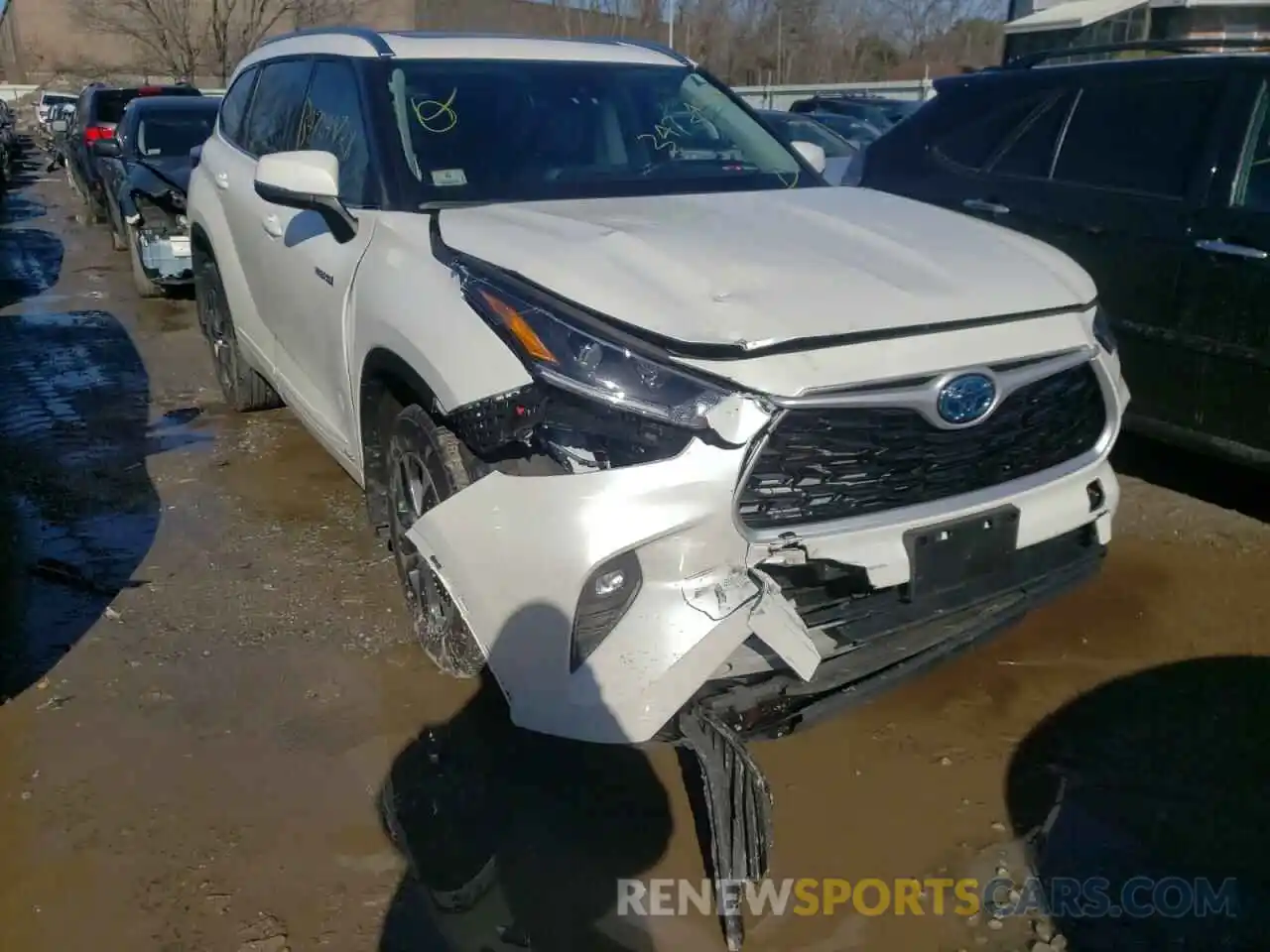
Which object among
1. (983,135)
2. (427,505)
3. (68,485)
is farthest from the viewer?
(983,135)

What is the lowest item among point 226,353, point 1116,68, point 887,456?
point 226,353

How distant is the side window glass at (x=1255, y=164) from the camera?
4230mm

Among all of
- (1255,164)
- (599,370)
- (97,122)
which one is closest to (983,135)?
(1255,164)

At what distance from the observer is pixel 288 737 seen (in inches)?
126

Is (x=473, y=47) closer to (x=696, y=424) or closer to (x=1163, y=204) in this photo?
(x=696, y=424)

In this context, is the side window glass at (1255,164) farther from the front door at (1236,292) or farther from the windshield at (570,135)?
the windshield at (570,135)

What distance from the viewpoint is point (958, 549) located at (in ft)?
8.78

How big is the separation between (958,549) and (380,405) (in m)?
1.73

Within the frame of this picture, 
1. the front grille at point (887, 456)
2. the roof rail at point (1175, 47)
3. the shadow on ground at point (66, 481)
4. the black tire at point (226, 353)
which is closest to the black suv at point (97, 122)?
the shadow on ground at point (66, 481)

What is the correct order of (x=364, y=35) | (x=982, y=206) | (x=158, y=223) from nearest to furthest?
(x=364, y=35) < (x=982, y=206) < (x=158, y=223)

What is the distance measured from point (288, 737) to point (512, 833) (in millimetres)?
786

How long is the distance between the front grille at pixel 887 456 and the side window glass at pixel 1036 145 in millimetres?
2584

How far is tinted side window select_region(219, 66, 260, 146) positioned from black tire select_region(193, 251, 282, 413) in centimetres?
64

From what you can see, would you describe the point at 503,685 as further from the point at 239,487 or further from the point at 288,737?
the point at 239,487
